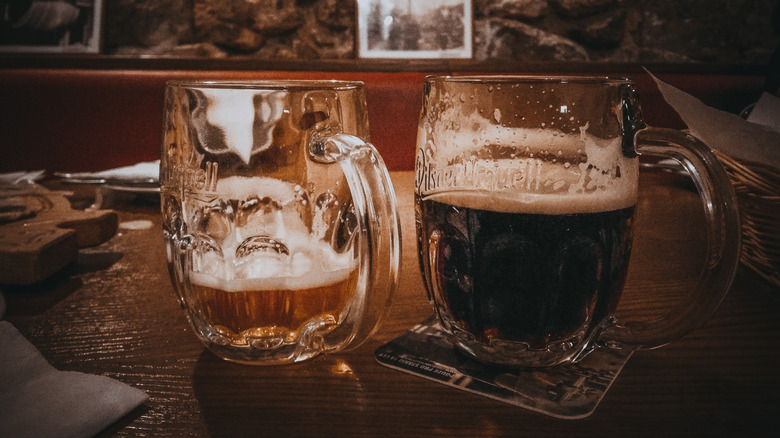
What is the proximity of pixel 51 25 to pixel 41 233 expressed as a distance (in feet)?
6.99

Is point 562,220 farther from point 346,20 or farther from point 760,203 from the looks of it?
point 346,20

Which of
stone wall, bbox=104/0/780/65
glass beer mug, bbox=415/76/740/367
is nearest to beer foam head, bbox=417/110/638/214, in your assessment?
glass beer mug, bbox=415/76/740/367

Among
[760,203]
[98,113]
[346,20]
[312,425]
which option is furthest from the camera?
[346,20]

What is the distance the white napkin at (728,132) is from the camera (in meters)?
0.49

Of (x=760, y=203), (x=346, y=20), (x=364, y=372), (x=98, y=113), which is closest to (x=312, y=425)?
(x=364, y=372)

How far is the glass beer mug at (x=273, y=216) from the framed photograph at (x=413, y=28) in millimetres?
2050

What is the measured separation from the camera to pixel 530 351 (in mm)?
354

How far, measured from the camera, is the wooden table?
11.7 inches

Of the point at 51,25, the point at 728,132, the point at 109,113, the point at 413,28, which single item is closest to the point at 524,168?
the point at 728,132

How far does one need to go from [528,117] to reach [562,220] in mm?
69

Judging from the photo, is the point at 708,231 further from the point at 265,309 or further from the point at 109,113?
the point at 109,113

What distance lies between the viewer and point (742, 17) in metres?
2.41

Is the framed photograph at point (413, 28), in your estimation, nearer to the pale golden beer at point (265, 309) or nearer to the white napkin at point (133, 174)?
the white napkin at point (133, 174)

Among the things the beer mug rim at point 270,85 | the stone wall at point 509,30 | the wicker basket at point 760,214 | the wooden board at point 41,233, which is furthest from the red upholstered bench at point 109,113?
the beer mug rim at point 270,85
